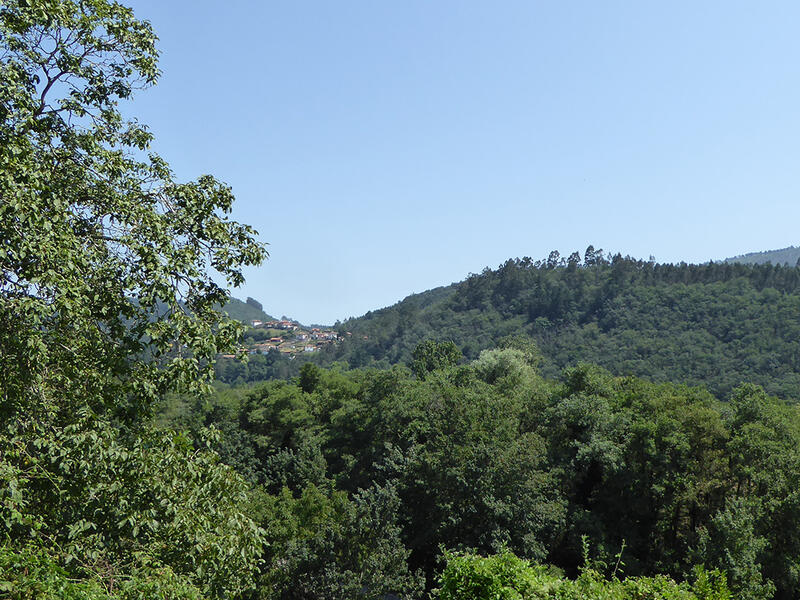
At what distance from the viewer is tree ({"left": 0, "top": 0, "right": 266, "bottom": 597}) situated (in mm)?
6066

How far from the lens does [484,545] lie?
22844mm

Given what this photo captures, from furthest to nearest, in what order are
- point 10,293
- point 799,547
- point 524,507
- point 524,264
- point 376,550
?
point 524,264 → point 524,507 → point 799,547 → point 376,550 → point 10,293

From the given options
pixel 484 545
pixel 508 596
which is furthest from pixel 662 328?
pixel 508 596

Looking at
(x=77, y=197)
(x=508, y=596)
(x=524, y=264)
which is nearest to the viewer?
(x=77, y=197)

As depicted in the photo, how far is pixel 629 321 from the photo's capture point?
86.8 meters

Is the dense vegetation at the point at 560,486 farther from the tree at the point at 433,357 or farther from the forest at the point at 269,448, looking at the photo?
the tree at the point at 433,357

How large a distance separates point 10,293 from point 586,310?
327ft

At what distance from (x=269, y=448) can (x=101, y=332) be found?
31.1m

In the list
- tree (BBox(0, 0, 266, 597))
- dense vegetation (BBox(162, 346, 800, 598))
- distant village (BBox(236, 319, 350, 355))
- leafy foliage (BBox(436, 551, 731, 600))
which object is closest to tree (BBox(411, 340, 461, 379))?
dense vegetation (BBox(162, 346, 800, 598))

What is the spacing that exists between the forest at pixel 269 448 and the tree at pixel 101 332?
3 centimetres

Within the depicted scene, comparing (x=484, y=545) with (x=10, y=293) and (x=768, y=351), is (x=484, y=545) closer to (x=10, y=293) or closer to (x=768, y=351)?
(x=10, y=293)

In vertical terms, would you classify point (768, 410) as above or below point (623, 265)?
below

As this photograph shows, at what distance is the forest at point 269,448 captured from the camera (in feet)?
20.4

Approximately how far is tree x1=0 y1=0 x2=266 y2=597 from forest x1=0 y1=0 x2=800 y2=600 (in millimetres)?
27
